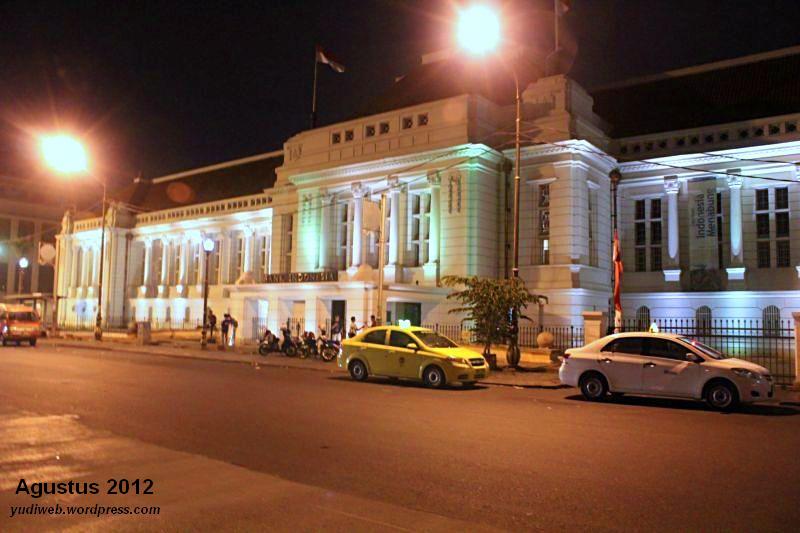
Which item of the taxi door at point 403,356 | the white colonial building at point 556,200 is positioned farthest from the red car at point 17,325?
the taxi door at point 403,356

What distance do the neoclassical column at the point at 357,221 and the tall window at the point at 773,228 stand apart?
19.4 m

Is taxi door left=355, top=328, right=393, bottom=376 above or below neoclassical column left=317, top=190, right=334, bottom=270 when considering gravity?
below

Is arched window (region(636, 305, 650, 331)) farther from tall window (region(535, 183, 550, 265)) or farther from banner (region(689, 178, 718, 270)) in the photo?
tall window (region(535, 183, 550, 265))

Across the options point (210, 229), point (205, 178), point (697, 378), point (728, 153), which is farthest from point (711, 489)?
point (205, 178)

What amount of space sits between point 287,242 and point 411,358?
2638 centimetres

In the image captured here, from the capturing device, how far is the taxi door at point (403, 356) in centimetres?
1842

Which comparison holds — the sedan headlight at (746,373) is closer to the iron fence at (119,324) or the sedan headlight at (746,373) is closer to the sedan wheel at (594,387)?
the sedan wheel at (594,387)

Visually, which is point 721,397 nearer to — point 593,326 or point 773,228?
point 593,326

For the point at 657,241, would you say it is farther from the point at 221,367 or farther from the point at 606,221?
the point at 221,367

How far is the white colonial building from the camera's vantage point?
31469 millimetres

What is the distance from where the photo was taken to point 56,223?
83562mm

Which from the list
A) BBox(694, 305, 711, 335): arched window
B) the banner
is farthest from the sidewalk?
the banner

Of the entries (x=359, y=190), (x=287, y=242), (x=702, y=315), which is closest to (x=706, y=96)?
(x=702, y=315)

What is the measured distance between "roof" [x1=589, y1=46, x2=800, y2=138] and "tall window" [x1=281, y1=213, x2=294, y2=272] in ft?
66.1
